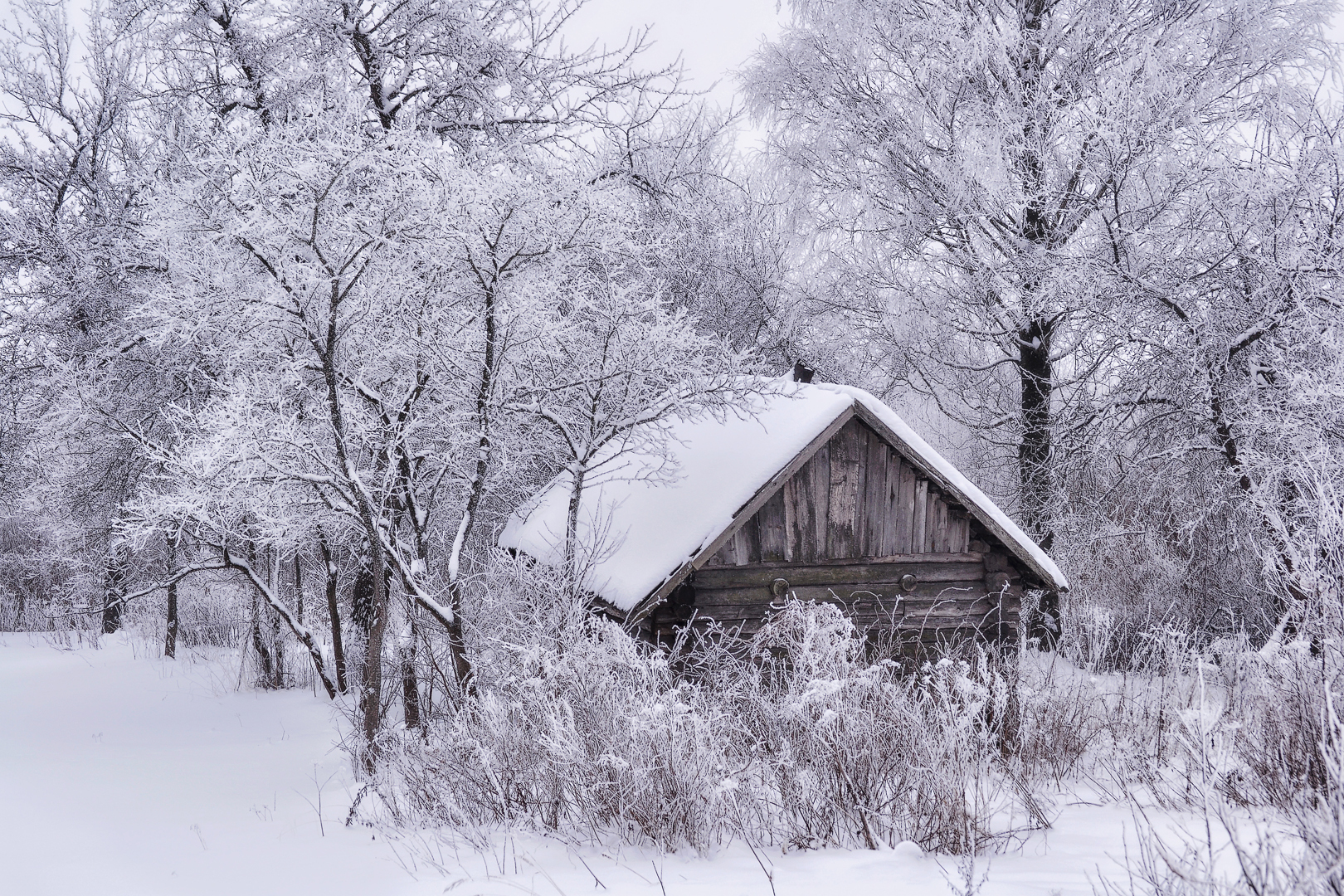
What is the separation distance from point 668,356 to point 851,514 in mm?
2686

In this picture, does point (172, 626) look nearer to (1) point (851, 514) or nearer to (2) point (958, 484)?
(1) point (851, 514)

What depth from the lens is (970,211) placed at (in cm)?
1052

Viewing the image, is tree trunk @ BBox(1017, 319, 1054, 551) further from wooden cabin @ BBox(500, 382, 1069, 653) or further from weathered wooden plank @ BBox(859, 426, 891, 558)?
weathered wooden plank @ BBox(859, 426, 891, 558)

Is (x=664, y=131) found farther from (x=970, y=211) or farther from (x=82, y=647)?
(x=82, y=647)

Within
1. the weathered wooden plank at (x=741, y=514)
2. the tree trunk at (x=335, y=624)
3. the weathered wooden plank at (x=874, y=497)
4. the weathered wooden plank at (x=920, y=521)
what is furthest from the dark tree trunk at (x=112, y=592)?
the weathered wooden plank at (x=920, y=521)

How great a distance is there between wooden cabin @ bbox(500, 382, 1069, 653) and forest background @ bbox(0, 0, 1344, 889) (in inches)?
24.6

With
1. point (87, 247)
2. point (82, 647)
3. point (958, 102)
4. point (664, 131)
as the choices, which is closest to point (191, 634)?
point (82, 647)

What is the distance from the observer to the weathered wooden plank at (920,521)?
834 cm

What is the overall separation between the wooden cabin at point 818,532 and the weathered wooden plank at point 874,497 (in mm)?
12

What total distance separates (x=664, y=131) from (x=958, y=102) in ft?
20.8

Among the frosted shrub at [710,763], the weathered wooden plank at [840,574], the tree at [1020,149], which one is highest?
the tree at [1020,149]

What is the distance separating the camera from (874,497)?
8.22 metres

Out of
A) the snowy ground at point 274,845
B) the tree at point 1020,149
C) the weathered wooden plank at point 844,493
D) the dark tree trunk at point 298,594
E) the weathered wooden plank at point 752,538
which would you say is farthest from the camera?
the dark tree trunk at point 298,594

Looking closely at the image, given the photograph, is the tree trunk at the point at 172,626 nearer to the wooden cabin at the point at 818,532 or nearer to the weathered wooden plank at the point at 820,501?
the wooden cabin at the point at 818,532
